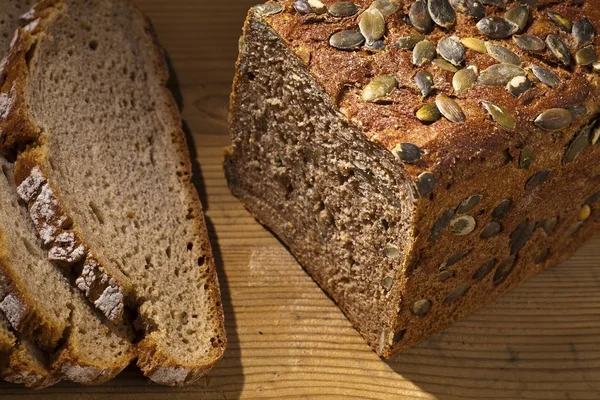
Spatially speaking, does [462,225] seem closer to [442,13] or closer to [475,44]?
[475,44]

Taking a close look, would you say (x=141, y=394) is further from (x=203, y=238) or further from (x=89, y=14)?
(x=89, y=14)

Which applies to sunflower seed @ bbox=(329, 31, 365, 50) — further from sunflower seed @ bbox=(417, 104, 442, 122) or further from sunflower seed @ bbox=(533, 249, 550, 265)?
sunflower seed @ bbox=(533, 249, 550, 265)

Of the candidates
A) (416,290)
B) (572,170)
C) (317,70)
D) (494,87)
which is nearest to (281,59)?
(317,70)

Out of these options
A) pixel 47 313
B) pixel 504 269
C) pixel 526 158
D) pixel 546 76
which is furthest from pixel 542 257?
pixel 47 313

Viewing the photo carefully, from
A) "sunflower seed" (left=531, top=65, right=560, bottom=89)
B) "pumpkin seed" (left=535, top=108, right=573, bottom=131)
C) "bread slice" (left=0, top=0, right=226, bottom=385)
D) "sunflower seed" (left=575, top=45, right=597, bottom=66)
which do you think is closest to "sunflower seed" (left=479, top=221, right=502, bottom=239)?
"pumpkin seed" (left=535, top=108, right=573, bottom=131)

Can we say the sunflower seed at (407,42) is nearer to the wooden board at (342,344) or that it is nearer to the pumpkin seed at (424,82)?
the pumpkin seed at (424,82)

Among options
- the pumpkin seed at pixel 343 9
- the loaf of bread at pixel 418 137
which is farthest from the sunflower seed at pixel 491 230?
the pumpkin seed at pixel 343 9

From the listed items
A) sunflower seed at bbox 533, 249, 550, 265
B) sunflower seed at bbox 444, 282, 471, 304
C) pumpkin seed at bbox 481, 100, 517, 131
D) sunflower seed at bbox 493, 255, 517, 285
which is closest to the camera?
pumpkin seed at bbox 481, 100, 517, 131
